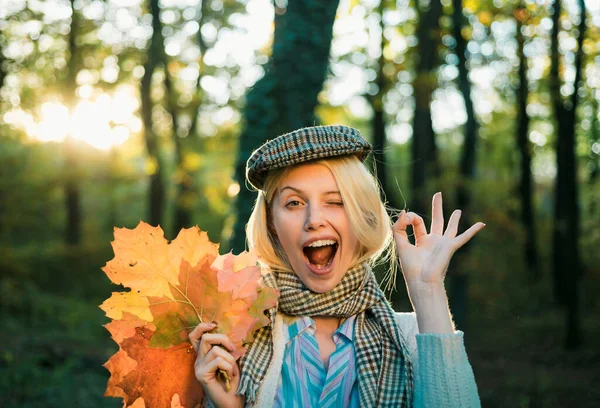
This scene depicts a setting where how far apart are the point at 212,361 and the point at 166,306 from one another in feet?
0.80

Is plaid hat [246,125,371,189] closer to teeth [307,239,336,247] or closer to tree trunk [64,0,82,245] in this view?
teeth [307,239,336,247]

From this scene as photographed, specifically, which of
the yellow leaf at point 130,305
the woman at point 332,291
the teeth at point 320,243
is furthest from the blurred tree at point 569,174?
the yellow leaf at point 130,305

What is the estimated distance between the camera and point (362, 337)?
7.55 feet

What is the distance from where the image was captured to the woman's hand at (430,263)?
2111 mm

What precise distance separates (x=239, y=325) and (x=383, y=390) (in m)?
0.54

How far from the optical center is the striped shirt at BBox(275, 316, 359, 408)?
2219mm

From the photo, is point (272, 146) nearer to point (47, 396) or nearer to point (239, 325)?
point (239, 325)

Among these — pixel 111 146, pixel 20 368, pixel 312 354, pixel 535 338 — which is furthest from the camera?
pixel 111 146

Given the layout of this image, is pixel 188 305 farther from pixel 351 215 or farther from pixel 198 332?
pixel 351 215

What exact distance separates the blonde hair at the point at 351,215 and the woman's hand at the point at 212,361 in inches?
16.1

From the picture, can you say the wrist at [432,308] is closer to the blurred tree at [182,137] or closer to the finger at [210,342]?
the finger at [210,342]

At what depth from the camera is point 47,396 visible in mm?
6887

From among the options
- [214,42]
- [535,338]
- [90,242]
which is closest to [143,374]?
[535,338]

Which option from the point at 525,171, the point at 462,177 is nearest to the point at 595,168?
the point at 462,177
